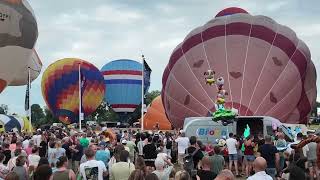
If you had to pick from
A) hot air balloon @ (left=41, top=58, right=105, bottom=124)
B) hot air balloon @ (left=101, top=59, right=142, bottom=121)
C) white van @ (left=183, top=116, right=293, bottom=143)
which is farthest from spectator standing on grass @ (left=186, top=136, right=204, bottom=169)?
hot air balloon @ (left=101, top=59, right=142, bottom=121)

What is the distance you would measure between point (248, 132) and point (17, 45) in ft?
36.0

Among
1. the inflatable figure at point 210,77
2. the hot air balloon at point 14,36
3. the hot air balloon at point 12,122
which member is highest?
the hot air balloon at point 14,36

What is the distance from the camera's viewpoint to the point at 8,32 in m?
22.5

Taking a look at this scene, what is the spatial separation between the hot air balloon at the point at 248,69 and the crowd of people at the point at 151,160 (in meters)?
6.93

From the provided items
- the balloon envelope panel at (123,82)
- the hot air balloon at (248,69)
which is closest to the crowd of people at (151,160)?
the hot air balloon at (248,69)

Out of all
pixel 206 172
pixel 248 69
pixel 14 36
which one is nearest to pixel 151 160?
pixel 206 172

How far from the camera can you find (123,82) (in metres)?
53.7

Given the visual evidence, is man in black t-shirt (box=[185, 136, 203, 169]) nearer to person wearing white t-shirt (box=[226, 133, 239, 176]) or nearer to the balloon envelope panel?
person wearing white t-shirt (box=[226, 133, 239, 176])

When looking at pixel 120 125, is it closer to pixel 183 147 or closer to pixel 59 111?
pixel 59 111

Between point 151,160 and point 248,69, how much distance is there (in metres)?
13.9

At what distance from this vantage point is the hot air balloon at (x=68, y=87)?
44281 mm

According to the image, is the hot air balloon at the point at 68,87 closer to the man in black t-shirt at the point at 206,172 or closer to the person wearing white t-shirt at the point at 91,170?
the person wearing white t-shirt at the point at 91,170

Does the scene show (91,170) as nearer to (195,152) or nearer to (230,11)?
(195,152)

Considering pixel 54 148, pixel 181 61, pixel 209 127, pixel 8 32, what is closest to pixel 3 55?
pixel 8 32
